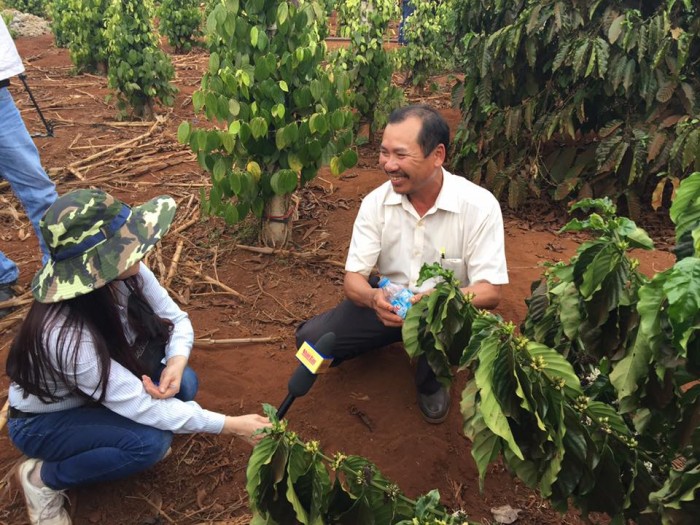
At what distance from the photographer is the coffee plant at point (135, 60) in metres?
6.18

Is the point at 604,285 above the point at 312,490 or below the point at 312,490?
above

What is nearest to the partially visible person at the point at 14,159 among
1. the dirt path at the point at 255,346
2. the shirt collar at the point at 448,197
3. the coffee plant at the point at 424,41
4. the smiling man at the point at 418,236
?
the dirt path at the point at 255,346

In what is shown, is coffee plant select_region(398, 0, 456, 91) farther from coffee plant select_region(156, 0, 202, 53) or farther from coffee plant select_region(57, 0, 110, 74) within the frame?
coffee plant select_region(156, 0, 202, 53)

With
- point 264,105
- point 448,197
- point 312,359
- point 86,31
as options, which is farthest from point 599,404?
point 86,31

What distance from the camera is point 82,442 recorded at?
6.82 ft

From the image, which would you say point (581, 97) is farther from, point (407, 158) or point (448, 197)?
point (407, 158)

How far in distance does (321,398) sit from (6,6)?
16894mm

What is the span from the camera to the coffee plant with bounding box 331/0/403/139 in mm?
5492

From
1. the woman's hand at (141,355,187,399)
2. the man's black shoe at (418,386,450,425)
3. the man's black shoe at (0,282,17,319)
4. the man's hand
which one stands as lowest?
the man's black shoe at (0,282,17,319)

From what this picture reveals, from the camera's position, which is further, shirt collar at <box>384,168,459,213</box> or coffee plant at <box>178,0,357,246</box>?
coffee plant at <box>178,0,357,246</box>

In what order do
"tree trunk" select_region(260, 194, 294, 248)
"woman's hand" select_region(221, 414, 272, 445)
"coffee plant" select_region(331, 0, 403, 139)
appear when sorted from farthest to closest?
"coffee plant" select_region(331, 0, 403, 139)
"tree trunk" select_region(260, 194, 294, 248)
"woman's hand" select_region(221, 414, 272, 445)

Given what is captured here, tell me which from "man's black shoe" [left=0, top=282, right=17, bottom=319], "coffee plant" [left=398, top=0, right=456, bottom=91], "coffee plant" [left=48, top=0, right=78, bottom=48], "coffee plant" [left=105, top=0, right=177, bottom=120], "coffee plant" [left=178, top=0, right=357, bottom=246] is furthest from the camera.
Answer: "coffee plant" [left=48, top=0, right=78, bottom=48]

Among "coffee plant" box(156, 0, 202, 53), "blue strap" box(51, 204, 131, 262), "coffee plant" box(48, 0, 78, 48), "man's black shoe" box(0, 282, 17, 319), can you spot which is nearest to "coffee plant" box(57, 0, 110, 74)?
"coffee plant" box(48, 0, 78, 48)

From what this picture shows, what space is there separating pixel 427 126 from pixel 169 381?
4.87 feet
